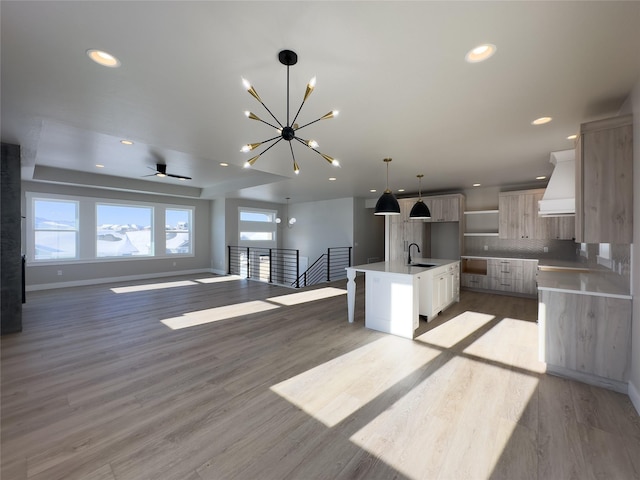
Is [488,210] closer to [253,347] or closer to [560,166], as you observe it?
[560,166]

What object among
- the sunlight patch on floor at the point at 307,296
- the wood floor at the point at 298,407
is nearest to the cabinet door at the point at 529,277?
the wood floor at the point at 298,407

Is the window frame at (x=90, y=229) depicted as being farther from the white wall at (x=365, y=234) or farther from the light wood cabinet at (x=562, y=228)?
the light wood cabinet at (x=562, y=228)

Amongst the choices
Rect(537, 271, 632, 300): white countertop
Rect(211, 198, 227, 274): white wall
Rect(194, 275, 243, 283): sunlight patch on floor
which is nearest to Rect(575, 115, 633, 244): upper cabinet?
Rect(537, 271, 632, 300): white countertop

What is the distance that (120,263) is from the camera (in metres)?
7.93

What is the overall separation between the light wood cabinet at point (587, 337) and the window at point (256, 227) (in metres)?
8.81

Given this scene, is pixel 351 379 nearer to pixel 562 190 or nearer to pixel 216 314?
pixel 216 314

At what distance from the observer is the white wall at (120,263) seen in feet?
21.9

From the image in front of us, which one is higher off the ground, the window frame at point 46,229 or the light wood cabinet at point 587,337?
the window frame at point 46,229

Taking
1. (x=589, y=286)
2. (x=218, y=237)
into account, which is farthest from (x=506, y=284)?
(x=218, y=237)

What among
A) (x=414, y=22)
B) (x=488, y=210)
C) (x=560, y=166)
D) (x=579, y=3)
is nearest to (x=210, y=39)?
(x=414, y=22)

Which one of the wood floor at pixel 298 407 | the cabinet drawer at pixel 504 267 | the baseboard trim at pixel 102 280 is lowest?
the wood floor at pixel 298 407

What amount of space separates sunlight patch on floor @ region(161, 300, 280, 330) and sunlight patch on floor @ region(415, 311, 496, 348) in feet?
9.14

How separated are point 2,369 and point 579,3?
5.48 m

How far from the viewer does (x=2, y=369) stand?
279cm
